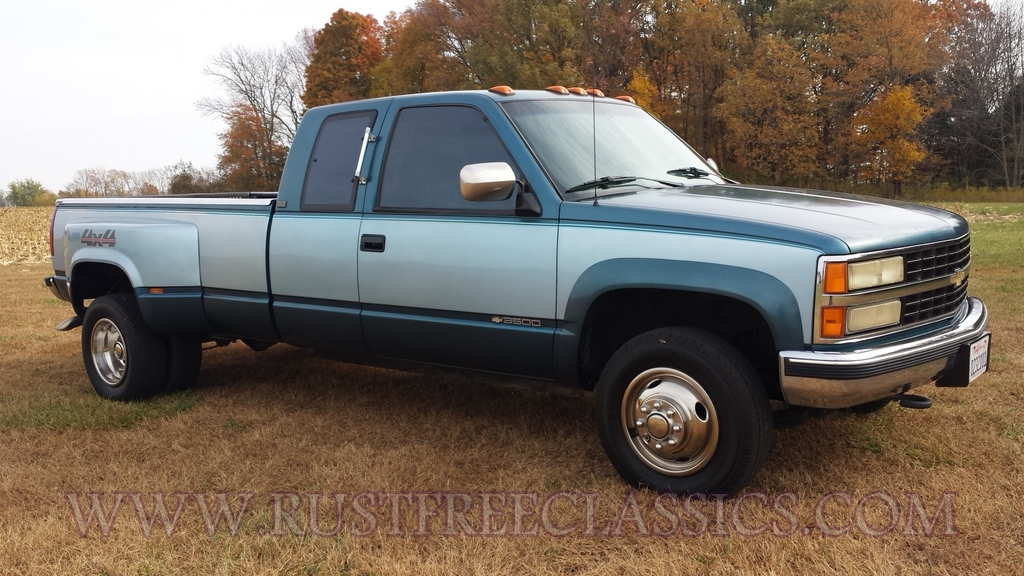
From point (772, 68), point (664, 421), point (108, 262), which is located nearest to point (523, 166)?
point (664, 421)

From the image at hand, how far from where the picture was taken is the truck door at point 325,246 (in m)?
4.86

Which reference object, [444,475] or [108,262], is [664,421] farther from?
[108,262]

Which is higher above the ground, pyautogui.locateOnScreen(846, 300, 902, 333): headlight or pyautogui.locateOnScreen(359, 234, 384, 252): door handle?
pyautogui.locateOnScreen(359, 234, 384, 252): door handle

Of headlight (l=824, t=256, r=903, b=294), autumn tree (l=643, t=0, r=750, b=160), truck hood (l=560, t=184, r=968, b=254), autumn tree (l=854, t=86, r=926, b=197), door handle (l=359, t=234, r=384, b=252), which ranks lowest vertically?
headlight (l=824, t=256, r=903, b=294)

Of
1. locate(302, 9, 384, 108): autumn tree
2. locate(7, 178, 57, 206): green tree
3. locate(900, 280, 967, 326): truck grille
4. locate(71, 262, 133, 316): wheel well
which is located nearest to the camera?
locate(900, 280, 967, 326): truck grille

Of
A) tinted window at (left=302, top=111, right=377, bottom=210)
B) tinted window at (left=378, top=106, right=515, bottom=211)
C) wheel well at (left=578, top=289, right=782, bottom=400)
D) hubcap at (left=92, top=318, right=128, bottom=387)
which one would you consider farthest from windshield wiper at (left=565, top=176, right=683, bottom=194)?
hubcap at (left=92, top=318, right=128, bottom=387)

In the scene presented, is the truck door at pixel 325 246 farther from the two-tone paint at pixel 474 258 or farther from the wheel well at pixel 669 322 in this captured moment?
the wheel well at pixel 669 322

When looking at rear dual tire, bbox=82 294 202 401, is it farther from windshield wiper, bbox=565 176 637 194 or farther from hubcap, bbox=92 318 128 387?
windshield wiper, bbox=565 176 637 194

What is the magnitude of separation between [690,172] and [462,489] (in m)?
2.18

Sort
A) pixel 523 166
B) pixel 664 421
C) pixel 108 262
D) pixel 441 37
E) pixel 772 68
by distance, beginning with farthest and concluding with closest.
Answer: pixel 441 37 → pixel 772 68 → pixel 108 262 → pixel 523 166 → pixel 664 421

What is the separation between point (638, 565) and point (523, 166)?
6.45ft

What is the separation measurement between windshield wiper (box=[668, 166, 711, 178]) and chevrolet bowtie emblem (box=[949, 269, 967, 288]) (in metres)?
1.44

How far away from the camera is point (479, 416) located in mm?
5312

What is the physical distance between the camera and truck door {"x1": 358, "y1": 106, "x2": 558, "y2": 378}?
13.7 ft
